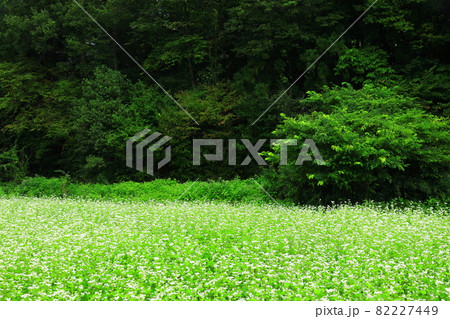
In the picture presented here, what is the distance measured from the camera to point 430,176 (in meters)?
12.9

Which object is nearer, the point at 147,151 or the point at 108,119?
the point at 147,151

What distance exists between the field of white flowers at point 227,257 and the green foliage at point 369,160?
7.38ft

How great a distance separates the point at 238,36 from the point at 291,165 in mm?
11885

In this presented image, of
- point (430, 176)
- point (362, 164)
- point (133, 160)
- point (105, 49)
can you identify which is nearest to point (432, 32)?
point (430, 176)

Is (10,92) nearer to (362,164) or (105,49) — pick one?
(105,49)

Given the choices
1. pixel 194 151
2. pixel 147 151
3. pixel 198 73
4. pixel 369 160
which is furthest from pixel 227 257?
pixel 198 73

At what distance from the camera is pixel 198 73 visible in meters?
24.1

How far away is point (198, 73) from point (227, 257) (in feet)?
59.9

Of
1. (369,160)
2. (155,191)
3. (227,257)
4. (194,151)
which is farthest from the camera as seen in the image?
(194,151)

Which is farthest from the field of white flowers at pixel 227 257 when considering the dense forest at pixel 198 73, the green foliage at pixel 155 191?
the dense forest at pixel 198 73

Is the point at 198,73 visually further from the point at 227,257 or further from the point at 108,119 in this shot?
the point at 227,257

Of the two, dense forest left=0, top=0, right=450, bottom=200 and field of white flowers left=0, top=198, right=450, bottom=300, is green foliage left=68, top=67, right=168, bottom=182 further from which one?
field of white flowers left=0, top=198, right=450, bottom=300

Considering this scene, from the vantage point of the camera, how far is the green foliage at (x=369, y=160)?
1188 cm

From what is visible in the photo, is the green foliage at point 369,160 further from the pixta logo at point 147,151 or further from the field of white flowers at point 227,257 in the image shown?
the pixta logo at point 147,151
